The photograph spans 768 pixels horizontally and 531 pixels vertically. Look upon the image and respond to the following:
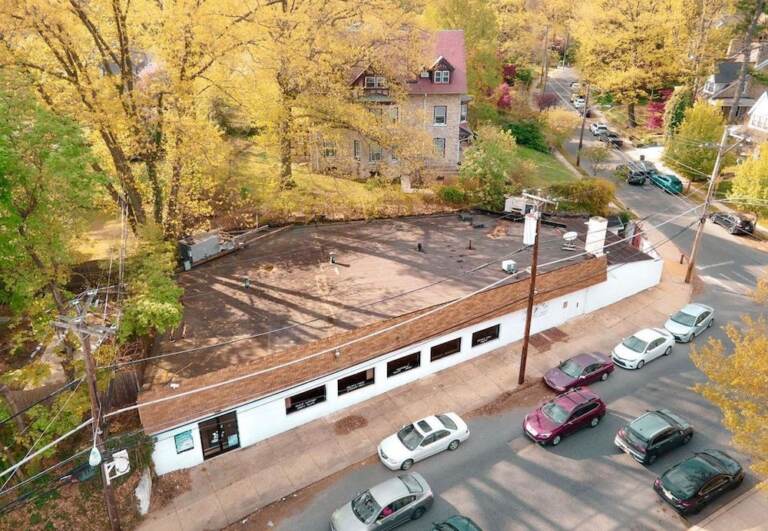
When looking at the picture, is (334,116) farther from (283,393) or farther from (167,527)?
(167,527)

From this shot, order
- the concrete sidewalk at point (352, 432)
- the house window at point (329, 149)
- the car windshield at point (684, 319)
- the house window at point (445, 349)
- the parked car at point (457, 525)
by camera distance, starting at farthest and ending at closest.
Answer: the house window at point (329, 149)
the car windshield at point (684, 319)
the house window at point (445, 349)
the concrete sidewalk at point (352, 432)
the parked car at point (457, 525)

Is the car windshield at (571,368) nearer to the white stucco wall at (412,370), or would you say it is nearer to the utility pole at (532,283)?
the utility pole at (532,283)

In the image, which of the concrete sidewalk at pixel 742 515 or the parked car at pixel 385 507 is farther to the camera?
the concrete sidewalk at pixel 742 515

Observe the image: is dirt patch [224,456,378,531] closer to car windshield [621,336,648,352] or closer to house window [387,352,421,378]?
house window [387,352,421,378]

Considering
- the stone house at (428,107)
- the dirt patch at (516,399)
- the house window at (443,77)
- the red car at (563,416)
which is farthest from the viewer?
the house window at (443,77)

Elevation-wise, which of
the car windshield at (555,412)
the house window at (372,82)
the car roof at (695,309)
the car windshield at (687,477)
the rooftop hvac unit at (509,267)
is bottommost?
A: the car windshield at (687,477)

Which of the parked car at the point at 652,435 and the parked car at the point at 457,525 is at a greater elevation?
the parked car at the point at 652,435

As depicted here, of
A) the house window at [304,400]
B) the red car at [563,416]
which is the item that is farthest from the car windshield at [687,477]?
the house window at [304,400]

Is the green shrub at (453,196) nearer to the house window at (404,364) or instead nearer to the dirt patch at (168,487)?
the house window at (404,364)
